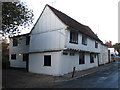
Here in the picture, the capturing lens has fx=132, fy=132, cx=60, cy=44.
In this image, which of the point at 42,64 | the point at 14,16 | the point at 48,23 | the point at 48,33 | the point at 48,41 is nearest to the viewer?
the point at 14,16

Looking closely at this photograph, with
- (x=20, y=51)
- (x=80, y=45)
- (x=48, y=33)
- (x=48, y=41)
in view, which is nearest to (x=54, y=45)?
(x=48, y=41)

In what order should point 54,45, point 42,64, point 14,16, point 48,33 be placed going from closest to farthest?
point 14,16, point 54,45, point 42,64, point 48,33

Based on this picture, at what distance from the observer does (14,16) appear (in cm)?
983

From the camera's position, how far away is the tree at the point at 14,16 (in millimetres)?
9297

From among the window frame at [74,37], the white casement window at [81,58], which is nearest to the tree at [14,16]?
the window frame at [74,37]

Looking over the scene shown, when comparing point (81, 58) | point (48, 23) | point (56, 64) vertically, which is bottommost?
point (56, 64)

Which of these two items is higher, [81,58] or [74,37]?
[74,37]

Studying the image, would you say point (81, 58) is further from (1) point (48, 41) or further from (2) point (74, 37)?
(1) point (48, 41)

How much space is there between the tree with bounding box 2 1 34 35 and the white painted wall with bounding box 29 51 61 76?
5497 millimetres

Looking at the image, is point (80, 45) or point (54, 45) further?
point (80, 45)

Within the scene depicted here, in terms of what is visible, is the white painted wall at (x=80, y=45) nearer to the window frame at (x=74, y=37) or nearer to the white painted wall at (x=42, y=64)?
the window frame at (x=74, y=37)

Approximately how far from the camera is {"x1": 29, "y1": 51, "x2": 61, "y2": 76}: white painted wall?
15102 millimetres

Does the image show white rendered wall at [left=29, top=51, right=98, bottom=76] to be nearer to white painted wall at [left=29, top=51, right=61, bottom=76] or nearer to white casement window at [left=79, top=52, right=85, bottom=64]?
white painted wall at [left=29, top=51, right=61, bottom=76]

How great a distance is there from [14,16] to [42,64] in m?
8.52
